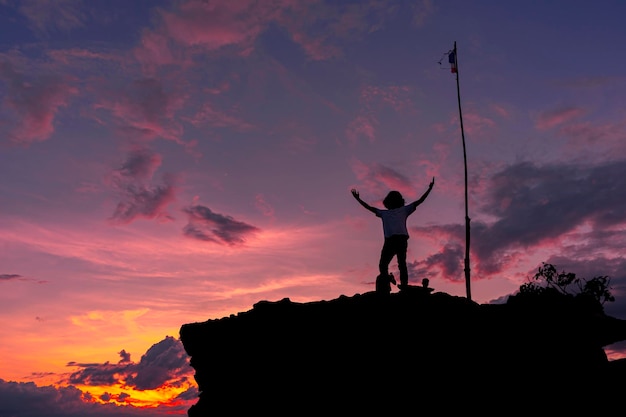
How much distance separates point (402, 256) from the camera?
10.9 meters

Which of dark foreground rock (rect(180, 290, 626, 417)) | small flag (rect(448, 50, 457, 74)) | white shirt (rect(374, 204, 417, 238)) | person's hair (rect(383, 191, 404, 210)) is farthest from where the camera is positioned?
small flag (rect(448, 50, 457, 74))

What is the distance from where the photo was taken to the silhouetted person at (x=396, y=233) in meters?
10.9

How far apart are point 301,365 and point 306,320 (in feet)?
3.15

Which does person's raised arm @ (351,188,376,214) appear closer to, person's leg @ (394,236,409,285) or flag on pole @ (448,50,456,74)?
person's leg @ (394,236,409,285)

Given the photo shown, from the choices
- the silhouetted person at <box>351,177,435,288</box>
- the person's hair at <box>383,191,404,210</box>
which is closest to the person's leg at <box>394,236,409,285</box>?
the silhouetted person at <box>351,177,435,288</box>

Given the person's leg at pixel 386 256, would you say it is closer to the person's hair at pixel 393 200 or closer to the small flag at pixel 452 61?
the person's hair at pixel 393 200

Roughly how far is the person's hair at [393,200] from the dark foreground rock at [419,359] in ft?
6.21

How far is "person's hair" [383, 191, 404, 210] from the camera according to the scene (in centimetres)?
1113

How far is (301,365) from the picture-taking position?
10.8 meters

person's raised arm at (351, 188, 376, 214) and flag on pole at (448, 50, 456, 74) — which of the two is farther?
flag on pole at (448, 50, 456, 74)

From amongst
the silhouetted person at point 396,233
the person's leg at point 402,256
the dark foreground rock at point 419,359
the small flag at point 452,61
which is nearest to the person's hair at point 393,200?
the silhouetted person at point 396,233

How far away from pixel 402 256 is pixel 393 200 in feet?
4.00

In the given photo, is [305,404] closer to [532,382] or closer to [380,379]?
[380,379]

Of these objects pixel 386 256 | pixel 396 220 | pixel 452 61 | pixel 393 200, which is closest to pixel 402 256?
pixel 386 256
